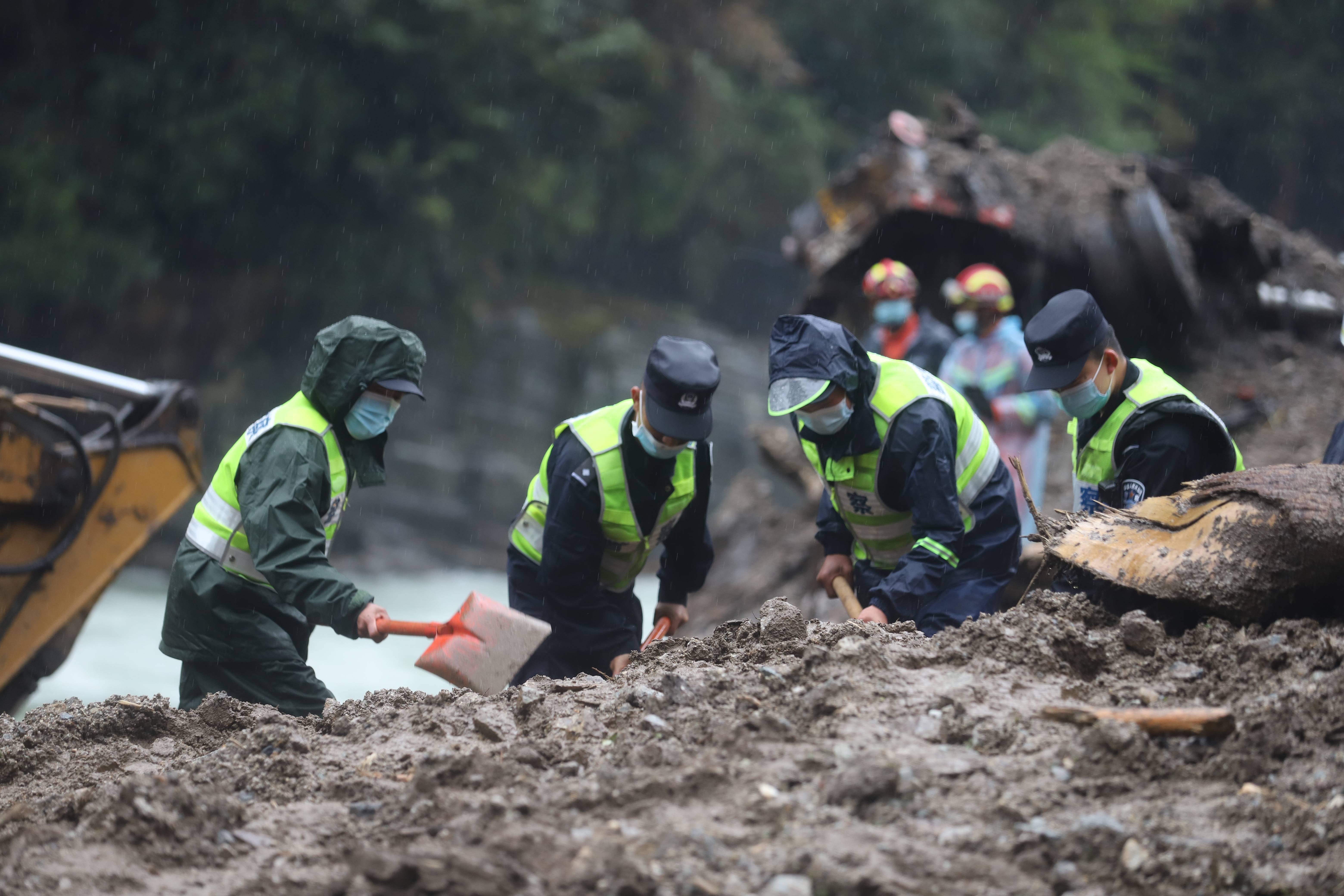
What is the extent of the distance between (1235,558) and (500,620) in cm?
199

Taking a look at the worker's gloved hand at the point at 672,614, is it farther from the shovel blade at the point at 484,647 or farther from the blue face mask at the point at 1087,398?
the blue face mask at the point at 1087,398

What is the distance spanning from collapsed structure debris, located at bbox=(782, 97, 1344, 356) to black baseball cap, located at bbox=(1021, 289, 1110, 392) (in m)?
5.39

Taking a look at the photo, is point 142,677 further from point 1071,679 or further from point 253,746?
point 1071,679

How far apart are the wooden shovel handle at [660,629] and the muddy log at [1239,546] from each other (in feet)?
5.06

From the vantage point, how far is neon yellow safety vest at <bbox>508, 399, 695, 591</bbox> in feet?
12.7

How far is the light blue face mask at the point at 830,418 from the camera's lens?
3.66 meters

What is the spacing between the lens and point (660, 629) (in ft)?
13.9

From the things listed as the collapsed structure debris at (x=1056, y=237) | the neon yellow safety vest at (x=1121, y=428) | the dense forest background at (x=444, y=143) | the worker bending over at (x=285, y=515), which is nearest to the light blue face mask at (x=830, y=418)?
the neon yellow safety vest at (x=1121, y=428)

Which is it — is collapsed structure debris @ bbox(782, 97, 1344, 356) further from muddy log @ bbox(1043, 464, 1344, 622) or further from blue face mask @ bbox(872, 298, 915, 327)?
muddy log @ bbox(1043, 464, 1344, 622)

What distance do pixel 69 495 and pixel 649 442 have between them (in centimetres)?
265

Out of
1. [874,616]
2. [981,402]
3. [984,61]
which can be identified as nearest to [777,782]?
[874,616]

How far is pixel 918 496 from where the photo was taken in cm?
365

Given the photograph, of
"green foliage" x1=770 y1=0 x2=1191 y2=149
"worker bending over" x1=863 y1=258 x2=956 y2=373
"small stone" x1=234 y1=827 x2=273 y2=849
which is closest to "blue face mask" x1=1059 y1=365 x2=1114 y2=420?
"small stone" x1=234 y1=827 x2=273 y2=849

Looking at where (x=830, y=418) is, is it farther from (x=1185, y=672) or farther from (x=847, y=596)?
(x=1185, y=672)
